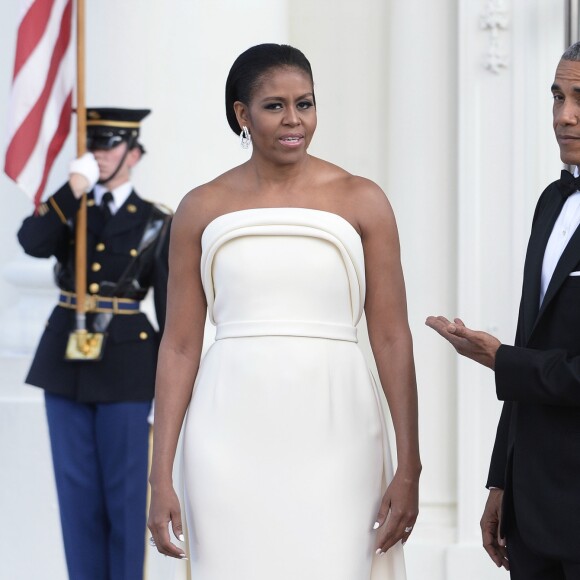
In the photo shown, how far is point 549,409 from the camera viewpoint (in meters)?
3.24

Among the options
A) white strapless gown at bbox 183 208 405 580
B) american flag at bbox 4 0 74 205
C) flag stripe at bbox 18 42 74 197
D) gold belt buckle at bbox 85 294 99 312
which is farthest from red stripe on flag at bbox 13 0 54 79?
white strapless gown at bbox 183 208 405 580

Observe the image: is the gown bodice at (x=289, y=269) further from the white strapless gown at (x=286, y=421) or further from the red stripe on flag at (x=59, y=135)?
the red stripe on flag at (x=59, y=135)

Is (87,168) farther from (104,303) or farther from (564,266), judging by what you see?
(564,266)

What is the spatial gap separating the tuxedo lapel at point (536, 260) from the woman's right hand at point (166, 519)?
Answer: 0.87 meters

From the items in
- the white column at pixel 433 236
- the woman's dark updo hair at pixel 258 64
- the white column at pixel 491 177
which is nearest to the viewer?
the woman's dark updo hair at pixel 258 64

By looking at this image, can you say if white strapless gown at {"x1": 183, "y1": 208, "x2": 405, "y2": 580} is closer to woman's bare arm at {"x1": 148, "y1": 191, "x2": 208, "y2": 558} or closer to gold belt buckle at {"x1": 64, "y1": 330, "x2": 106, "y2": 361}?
woman's bare arm at {"x1": 148, "y1": 191, "x2": 208, "y2": 558}

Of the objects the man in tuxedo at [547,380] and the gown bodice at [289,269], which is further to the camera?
the gown bodice at [289,269]

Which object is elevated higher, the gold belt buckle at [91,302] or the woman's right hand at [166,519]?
the gold belt buckle at [91,302]

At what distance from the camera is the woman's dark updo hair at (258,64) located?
141 inches

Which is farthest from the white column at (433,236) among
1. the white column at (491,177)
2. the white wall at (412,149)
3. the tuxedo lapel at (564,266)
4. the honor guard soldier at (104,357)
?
the tuxedo lapel at (564,266)

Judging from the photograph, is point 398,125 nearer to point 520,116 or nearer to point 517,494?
point 520,116

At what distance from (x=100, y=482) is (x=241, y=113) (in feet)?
6.77

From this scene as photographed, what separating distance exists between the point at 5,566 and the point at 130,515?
4.53 ft

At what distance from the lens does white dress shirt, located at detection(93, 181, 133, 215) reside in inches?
215
